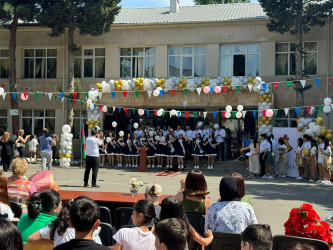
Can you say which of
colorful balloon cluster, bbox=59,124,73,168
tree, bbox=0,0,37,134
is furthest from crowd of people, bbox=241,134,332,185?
tree, bbox=0,0,37,134

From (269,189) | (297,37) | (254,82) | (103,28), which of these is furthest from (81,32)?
(269,189)

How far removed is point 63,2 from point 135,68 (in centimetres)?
525

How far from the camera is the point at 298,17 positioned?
20.9 m

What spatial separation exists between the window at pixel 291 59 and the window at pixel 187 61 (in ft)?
13.1

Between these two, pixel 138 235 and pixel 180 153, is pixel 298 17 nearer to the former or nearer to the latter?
pixel 180 153

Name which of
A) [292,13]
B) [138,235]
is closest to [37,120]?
[292,13]

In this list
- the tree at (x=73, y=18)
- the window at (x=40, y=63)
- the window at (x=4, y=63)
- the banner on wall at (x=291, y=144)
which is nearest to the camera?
the banner on wall at (x=291, y=144)

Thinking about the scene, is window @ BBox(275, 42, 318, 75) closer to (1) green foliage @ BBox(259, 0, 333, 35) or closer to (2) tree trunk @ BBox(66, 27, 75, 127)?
(1) green foliage @ BBox(259, 0, 333, 35)

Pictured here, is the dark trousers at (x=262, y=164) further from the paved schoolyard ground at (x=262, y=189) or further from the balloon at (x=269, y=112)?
the balloon at (x=269, y=112)

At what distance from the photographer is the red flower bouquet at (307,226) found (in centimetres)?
396

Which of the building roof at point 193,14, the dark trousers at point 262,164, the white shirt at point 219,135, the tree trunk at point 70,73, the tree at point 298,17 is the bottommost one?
the dark trousers at point 262,164

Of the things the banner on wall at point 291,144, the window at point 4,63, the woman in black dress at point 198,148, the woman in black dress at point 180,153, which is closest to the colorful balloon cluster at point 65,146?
the woman in black dress at point 180,153

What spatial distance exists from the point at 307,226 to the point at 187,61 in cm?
2072

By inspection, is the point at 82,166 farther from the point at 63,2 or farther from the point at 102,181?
the point at 63,2
